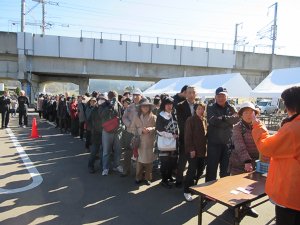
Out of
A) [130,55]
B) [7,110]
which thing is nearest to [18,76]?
[130,55]

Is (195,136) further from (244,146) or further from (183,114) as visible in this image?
(244,146)

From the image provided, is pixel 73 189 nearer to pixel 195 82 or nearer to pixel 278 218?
pixel 278 218

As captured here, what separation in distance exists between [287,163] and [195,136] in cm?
266

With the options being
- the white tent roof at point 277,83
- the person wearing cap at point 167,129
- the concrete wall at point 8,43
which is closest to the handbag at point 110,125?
the person wearing cap at point 167,129

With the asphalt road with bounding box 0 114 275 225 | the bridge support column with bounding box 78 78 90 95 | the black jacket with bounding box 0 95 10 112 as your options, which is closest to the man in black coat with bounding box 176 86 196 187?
the asphalt road with bounding box 0 114 275 225

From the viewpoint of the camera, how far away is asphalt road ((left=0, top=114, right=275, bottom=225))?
4.37m

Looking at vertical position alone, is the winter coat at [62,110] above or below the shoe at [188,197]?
above

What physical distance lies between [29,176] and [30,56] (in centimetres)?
2697

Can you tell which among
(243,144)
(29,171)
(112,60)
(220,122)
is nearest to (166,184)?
(220,122)

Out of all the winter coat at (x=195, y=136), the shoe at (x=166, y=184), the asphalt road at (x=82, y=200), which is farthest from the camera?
the shoe at (x=166, y=184)

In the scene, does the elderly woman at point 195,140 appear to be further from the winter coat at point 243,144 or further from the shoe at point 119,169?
the shoe at point 119,169

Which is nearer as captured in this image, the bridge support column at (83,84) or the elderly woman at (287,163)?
the elderly woman at (287,163)

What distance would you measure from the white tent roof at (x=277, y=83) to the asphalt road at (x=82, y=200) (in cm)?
968

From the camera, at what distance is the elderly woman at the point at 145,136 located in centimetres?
596
